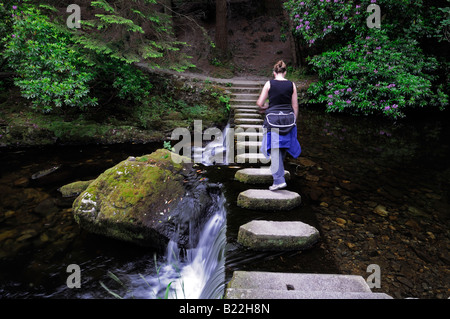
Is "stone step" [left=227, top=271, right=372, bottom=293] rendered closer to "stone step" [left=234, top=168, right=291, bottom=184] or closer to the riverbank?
"stone step" [left=234, top=168, right=291, bottom=184]

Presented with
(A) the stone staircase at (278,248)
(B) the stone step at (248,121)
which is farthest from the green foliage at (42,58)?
(A) the stone staircase at (278,248)

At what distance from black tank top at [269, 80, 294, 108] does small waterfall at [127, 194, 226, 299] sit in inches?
83.4

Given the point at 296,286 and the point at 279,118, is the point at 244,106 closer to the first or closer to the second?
the point at 279,118

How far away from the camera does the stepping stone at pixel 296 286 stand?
7.54 ft

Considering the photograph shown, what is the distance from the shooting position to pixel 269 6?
2105 centimetres

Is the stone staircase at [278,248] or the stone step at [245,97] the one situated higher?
the stone step at [245,97]

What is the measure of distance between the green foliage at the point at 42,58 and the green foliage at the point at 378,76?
968 cm

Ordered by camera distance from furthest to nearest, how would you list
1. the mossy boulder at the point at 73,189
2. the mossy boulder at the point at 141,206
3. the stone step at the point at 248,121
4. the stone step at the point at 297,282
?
the stone step at the point at 248,121 < the mossy boulder at the point at 73,189 < the mossy boulder at the point at 141,206 < the stone step at the point at 297,282

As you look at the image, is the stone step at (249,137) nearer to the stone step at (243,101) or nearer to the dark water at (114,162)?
the dark water at (114,162)

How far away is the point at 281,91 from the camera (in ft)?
13.4
